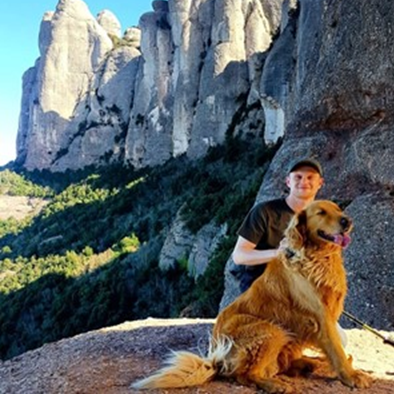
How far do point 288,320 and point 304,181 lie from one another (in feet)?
3.64

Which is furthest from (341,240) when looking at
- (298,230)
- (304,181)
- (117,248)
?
(117,248)

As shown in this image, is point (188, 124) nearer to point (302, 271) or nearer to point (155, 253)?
point (155, 253)

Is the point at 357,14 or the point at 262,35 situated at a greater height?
the point at 262,35

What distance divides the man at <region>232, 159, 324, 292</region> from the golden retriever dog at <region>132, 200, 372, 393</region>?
1.47ft

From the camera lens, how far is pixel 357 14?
12.9 meters

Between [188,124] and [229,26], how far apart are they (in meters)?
8.77

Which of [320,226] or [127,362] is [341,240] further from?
[127,362]

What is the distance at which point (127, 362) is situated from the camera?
4.84 meters

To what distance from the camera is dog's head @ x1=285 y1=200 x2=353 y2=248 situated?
3.31 m

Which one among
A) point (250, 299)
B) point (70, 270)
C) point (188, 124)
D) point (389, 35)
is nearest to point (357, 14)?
point (389, 35)

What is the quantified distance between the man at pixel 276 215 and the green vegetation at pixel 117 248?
14.9 m

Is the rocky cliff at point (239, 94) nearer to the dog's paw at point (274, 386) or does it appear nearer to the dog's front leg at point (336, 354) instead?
the dog's front leg at point (336, 354)

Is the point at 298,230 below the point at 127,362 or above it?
above

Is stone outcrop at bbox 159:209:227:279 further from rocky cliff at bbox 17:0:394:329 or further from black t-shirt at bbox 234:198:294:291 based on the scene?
black t-shirt at bbox 234:198:294:291
